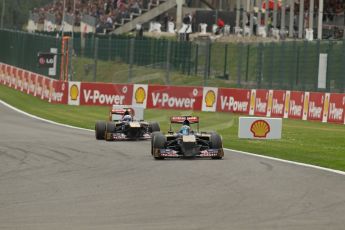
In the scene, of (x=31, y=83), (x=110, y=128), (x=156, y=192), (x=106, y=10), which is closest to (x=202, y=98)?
(x=31, y=83)

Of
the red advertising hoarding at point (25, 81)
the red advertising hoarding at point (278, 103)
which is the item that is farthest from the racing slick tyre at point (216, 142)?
the red advertising hoarding at point (25, 81)

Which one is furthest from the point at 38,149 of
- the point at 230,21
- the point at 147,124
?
the point at 230,21

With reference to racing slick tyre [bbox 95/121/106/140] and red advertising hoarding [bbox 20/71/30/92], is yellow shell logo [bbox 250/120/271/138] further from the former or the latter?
red advertising hoarding [bbox 20/71/30/92]

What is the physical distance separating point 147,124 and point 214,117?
47.1 feet

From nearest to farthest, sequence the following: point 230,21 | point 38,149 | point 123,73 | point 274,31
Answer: point 38,149
point 123,73
point 274,31
point 230,21

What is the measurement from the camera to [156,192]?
12523 mm

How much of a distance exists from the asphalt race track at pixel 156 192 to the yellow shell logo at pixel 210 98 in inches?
758

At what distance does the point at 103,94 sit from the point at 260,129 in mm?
18332

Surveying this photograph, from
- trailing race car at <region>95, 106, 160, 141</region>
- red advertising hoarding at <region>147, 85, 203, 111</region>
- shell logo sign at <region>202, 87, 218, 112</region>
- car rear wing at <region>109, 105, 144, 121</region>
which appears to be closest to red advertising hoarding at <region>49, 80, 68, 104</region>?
red advertising hoarding at <region>147, 85, 203, 111</region>

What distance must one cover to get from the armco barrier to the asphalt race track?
13.7 meters

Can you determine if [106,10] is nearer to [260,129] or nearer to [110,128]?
[260,129]

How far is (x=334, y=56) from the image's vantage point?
108 ft

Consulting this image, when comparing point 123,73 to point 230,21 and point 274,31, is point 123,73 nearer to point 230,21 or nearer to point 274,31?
point 274,31

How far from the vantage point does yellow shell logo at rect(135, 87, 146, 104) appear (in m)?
39.8
